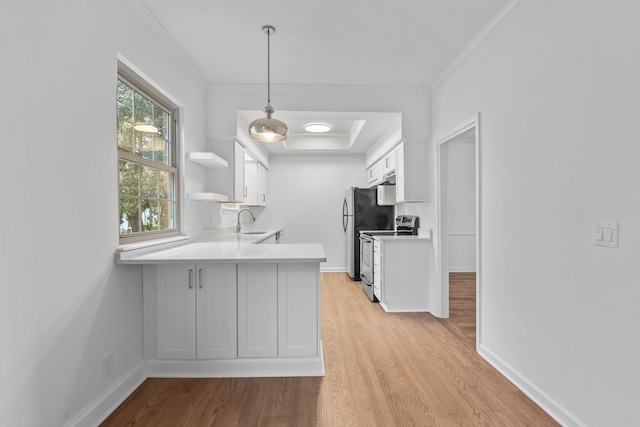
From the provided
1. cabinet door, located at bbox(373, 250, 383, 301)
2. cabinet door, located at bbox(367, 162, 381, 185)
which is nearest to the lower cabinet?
cabinet door, located at bbox(373, 250, 383, 301)

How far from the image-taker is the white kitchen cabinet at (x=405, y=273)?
3875 mm

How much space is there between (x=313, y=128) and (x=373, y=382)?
3.92 m

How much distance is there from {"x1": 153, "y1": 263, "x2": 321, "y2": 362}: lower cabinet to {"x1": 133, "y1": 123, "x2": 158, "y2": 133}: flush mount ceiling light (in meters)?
1.06

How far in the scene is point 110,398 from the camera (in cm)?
197

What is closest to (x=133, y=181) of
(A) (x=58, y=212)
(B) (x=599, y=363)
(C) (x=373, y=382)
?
(A) (x=58, y=212)

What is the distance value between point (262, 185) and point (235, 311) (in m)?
3.66

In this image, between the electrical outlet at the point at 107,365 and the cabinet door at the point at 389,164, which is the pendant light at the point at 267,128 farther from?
the cabinet door at the point at 389,164

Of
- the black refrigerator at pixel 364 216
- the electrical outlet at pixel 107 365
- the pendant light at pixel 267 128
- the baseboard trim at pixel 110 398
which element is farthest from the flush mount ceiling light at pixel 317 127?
the electrical outlet at pixel 107 365

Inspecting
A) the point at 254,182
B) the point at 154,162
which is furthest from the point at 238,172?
Result: the point at 154,162

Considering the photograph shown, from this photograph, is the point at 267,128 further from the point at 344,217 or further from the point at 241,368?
the point at 344,217

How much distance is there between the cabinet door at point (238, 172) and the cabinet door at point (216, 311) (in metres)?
1.62

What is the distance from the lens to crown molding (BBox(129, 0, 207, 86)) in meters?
2.30

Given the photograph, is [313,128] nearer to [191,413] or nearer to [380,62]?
[380,62]

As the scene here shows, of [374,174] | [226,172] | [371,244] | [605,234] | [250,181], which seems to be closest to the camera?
[605,234]
